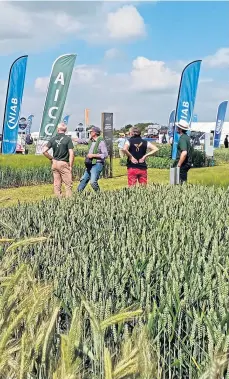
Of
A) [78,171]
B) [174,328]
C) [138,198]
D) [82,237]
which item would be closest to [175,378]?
[174,328]

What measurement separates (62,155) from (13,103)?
1312 centimetres

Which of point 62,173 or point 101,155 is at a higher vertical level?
point 101,155

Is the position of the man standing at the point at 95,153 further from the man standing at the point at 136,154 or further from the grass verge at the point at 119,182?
the man standing at the point at 136,154

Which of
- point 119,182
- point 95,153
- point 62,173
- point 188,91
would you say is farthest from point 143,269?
point 188,91

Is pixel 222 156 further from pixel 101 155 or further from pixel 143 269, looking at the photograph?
pixel 143 269

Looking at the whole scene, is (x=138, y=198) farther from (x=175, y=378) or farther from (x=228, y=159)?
(x=228, y=159)

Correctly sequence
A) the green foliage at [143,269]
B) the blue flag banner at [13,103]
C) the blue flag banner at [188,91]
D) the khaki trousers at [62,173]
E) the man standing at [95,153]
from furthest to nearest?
the blue flag banner at [188,91] < the blue flag banner at [13,103] < the man standing at [95,153] < the khaki trousers at [62,173] < the green foliage at [143,269]

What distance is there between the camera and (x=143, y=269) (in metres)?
3.34

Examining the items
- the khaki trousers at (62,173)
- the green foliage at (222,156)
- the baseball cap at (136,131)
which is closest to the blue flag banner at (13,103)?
the khaki trousers at (62,173)

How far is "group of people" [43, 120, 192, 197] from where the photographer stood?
34.1 ft

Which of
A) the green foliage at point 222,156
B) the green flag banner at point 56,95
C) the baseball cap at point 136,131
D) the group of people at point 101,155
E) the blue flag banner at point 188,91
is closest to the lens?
the group of people at point 101,155

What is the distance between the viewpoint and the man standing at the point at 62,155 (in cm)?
1105

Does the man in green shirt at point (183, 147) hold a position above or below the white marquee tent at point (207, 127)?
below

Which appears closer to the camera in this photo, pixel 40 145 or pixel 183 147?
pixel 183 147
